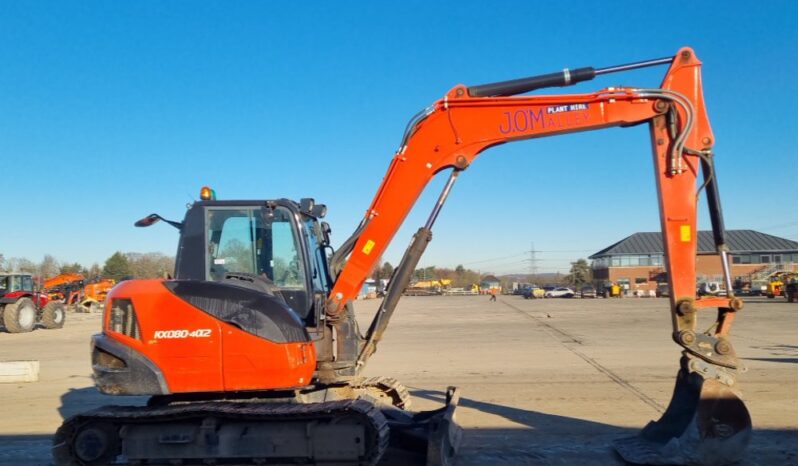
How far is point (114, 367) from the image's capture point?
18.7 feet

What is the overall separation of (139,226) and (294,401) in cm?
250

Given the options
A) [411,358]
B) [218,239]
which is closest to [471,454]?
[218,239]

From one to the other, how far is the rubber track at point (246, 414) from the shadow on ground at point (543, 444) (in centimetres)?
121

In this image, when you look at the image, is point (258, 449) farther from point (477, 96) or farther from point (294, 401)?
point (477, 96)

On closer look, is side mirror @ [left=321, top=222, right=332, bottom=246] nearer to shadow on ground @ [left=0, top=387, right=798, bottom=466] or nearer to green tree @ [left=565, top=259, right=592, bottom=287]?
shadow on ground @ [left=0, top=387, right=798, bottom=466]

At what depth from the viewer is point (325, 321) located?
6.11 metres

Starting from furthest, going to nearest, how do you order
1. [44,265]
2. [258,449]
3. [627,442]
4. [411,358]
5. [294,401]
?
[44,265]
[411,358]
[627,442]
[294,401]
[258,449]

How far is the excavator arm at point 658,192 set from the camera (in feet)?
18.8

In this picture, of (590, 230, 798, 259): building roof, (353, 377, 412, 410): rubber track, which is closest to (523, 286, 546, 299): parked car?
(590, 230, 798, 259): building roof

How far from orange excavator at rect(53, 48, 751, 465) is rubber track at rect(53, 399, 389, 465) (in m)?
0.02

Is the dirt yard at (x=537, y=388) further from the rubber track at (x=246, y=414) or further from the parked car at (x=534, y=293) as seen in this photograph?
the parked car at (x=534, y=293)

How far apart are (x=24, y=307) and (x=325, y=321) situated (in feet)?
87.1

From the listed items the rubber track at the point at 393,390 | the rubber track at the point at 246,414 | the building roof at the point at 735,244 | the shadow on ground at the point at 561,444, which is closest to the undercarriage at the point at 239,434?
the rubber track at the point at 246,414

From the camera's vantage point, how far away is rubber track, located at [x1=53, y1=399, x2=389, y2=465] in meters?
5.43
